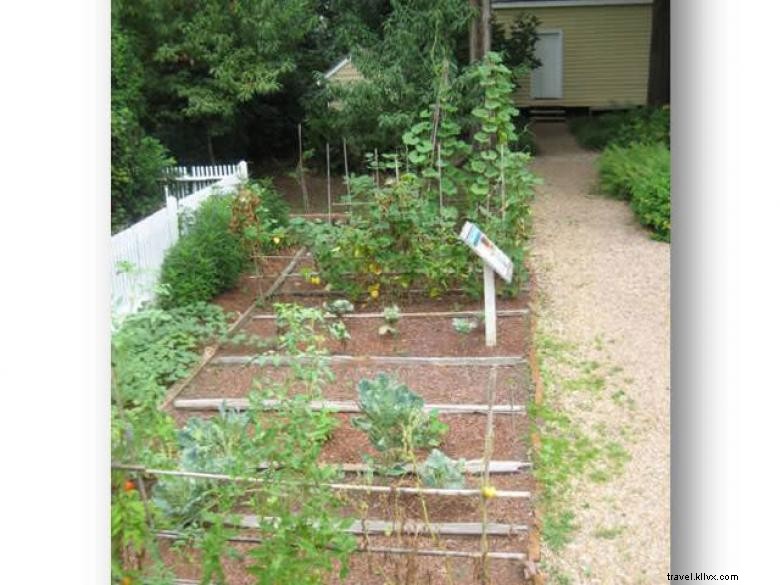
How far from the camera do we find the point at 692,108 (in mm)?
2305

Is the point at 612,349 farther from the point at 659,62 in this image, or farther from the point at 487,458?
the point at 659,62

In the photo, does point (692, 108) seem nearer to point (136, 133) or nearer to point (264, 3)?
point (136, 133)

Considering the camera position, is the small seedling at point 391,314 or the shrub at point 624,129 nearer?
the small seedling at point 391,314

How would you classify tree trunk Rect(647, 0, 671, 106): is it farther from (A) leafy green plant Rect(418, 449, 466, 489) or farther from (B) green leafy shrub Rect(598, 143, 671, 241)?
(A) leafy green plant Rect(418, 449, 466, 489)

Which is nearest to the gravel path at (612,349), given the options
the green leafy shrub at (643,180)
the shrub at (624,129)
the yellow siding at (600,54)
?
the green leafy shrub at (643,180)

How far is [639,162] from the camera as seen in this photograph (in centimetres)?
1057

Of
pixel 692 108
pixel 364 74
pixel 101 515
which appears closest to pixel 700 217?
pixel 692 108

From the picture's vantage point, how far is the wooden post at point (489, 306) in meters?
6.14

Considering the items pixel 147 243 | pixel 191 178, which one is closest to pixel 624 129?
pixel 191 178

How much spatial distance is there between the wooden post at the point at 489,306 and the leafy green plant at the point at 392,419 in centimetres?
155

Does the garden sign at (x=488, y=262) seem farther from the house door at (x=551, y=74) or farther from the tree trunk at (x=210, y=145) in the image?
the house door at (x=551, y=74)

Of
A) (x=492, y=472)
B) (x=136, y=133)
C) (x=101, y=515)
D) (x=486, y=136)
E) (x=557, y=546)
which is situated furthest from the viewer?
(x=136, y=133)

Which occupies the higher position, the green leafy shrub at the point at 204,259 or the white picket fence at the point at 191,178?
the white picket fence at the point at 191,178

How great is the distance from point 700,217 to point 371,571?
2.15 m
